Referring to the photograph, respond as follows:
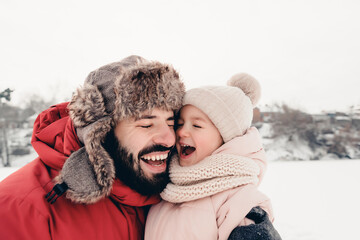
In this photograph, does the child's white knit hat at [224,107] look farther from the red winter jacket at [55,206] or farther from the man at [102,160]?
the red winter jacket at [55,206]

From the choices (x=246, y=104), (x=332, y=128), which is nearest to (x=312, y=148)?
(x=332, y=128)

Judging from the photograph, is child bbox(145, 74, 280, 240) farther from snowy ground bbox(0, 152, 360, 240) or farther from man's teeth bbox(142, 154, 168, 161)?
snowy ground bbox(0, 152, 360, 240)

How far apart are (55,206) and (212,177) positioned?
3.44ft

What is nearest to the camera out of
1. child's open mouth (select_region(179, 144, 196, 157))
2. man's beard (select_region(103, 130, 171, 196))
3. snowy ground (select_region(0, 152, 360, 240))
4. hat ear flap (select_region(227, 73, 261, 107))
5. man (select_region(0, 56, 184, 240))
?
man (select_region(0, 56, 184, 240))

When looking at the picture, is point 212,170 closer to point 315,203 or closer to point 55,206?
point 55,206

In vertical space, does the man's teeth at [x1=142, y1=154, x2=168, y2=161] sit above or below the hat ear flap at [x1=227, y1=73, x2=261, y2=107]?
below

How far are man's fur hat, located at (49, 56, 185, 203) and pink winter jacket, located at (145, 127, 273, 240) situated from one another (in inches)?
17.6

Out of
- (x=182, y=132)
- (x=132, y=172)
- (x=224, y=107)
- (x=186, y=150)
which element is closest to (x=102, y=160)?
(x=132, y=172)

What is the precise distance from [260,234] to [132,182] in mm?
944

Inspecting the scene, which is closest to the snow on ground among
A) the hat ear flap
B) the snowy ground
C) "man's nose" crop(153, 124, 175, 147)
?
the snowy ground

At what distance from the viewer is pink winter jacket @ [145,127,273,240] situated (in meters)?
1.47

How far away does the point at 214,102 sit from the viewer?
6.36 ft

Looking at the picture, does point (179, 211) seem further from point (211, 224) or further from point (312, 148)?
point (312, 148)

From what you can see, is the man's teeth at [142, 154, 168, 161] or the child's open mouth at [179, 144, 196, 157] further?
the child's open mouth at [179, 144, 196, 157]
